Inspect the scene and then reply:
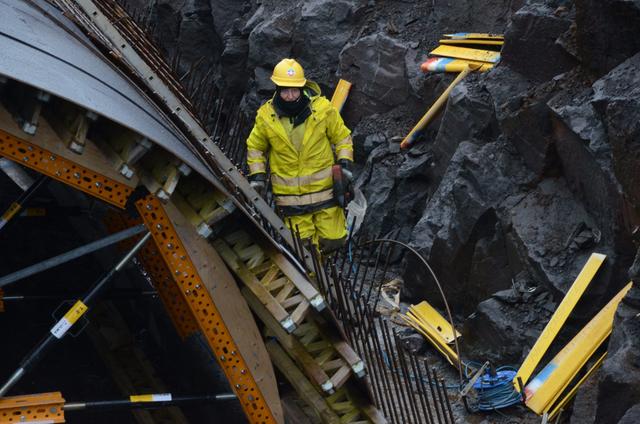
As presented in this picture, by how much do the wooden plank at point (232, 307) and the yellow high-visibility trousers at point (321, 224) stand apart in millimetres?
2961

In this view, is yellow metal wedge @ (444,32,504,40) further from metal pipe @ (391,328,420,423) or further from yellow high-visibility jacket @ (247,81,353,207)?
metal pipe @ (391,328,420,423)

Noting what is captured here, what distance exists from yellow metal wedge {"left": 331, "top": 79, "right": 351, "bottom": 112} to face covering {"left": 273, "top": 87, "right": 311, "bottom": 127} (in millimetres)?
5180

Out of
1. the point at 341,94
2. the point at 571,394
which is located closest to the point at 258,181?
the point at 571,394

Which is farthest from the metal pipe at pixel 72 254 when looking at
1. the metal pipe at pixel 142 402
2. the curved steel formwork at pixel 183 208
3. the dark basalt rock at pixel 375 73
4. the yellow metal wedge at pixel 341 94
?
the yellow metal wedge at pixel 341 94

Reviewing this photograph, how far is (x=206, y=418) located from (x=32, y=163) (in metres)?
4.52

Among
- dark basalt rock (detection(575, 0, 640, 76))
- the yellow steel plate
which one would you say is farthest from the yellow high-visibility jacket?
the yellow steel plate

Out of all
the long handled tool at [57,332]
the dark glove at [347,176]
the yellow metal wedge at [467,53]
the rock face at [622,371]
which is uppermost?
the yellow metal wedge at [467,53]

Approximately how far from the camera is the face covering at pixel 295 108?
11.6m

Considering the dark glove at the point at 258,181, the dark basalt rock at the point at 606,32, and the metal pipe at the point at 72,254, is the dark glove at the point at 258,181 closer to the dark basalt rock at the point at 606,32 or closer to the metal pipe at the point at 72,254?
the metal pipe at the point at 72,254

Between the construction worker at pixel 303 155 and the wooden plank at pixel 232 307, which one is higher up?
the construction worker at pixel 303 155

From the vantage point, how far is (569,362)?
32.8 ft

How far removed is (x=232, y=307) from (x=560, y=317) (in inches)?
134

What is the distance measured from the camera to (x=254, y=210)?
431 inches

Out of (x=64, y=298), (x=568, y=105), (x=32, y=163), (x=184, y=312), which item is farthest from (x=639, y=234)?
(x=64, y=298)
